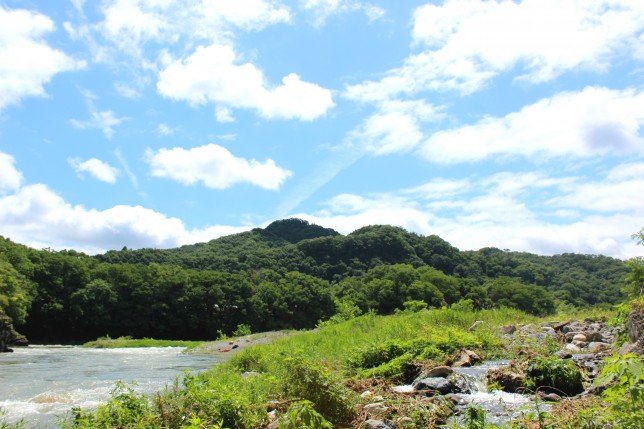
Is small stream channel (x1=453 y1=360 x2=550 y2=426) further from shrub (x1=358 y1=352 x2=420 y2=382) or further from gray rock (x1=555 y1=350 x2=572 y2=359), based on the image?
gray rock (x1=555 y1=350 x2=572 y2=359)

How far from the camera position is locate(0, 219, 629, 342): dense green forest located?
226 feet

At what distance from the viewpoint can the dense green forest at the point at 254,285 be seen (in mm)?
68750

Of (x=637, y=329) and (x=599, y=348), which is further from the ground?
(x=637, y=329)

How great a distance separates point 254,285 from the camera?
96750 mm

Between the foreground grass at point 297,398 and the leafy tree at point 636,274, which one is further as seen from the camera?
the leafy tree at point 636,274

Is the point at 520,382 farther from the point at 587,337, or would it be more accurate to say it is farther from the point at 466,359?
the point at 587,337

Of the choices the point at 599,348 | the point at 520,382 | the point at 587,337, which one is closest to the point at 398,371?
the point at 520,382

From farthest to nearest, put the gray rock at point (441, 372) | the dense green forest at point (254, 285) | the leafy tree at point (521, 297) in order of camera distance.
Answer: the leafy tree at point (521, 297) → the dense green forest at point (254, 285) → the gray rock at point (441, 372)

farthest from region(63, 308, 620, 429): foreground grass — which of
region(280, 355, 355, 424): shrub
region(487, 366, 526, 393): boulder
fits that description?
region(487, 366, 526, 393): boulder

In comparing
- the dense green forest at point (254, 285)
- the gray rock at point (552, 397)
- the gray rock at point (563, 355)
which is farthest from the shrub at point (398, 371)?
the dense green forest at point (254, 285)

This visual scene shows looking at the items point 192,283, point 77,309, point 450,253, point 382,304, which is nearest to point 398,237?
point 450,253

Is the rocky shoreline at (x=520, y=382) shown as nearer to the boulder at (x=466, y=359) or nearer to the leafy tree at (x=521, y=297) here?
the boulder at (x=466, y=359)

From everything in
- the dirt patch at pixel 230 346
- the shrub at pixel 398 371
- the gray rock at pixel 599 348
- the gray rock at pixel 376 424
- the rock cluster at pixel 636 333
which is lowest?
the dirt patch at pixel 230 346

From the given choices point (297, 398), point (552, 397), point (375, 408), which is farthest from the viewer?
point (297, 398)
